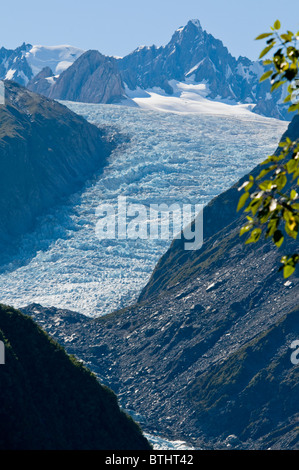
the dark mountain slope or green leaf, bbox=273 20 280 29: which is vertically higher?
green leaf, bbox=273 20 280 29

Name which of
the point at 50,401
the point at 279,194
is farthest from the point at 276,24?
the point at 50,401

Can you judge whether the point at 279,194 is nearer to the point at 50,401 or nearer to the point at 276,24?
the point at 276,24

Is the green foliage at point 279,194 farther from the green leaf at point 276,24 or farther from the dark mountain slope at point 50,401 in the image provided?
the dark mountain slope at point 50,401

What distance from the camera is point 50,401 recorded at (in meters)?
80.6

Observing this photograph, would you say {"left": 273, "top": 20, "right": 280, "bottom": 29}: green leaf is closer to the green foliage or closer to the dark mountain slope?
the green foliage

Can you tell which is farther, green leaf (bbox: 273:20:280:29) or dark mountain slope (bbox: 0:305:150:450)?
dark mountain slope (bbox: 0:305:150:450)

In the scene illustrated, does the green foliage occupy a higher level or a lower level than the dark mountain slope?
higher

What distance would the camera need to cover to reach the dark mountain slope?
235 feet

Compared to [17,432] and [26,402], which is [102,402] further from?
[17,432]

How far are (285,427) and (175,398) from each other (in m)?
27.2

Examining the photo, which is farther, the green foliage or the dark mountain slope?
the dark mountain slope

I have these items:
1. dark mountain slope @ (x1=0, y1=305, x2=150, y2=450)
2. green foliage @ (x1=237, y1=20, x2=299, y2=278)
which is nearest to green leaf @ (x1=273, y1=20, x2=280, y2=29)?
green foliage @ (x1=237, y1=20, x2=299, y2=278)

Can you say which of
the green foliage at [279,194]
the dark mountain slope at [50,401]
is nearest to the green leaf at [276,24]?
the green foliage at [279,194]

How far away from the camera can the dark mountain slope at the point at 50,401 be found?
71.6 meters
